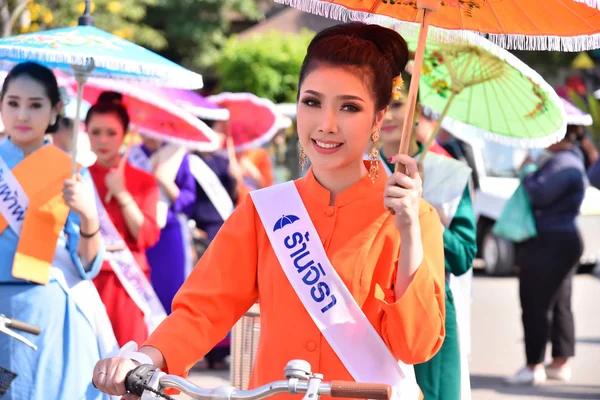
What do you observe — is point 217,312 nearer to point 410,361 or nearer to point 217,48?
point 410,361

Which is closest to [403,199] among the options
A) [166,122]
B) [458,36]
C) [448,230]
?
[458,36]

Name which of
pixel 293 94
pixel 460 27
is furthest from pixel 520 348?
pixel 293 94

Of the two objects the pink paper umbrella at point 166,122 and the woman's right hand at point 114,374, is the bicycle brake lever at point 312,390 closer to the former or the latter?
the woman's right hand at point 114,374

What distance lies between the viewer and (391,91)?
307 cm

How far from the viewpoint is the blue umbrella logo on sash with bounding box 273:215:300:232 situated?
3.04 meters

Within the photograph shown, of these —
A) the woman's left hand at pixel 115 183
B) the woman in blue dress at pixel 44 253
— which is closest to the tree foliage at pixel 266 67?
the woman's left hand at pixel 115 183

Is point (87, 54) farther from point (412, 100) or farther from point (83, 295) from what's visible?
point (412, 100)

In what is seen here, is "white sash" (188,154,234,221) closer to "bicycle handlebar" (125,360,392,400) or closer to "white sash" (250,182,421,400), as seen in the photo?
"white sash" (250,182,421,400)

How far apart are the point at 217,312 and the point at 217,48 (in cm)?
2696

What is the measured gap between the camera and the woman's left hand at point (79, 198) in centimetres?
469

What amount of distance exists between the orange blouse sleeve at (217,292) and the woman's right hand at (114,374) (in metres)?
0.24

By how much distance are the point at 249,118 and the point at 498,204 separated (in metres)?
4.14

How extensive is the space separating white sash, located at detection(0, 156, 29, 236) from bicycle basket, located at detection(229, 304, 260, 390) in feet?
3.57

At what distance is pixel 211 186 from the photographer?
9.39m
